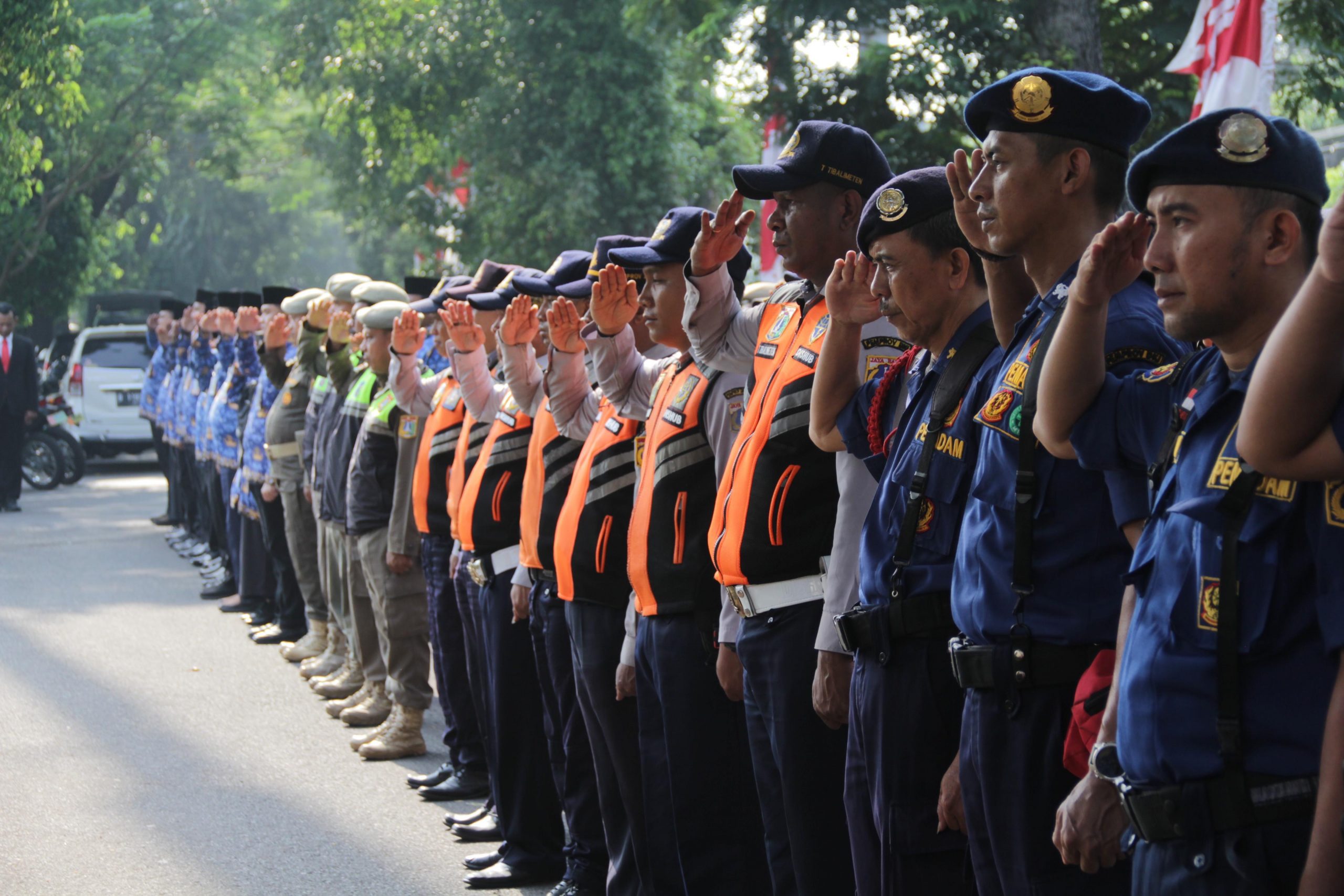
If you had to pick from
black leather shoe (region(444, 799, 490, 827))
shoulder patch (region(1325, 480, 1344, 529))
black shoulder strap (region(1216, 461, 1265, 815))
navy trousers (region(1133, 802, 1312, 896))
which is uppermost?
shoulder patch (region(1325, 480, 1344, 529))

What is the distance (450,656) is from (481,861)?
1.37 meters

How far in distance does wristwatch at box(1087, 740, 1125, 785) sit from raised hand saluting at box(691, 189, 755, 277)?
222 centimetres

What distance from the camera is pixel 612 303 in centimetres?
515

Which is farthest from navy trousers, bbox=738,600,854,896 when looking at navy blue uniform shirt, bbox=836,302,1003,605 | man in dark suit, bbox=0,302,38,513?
man in dark suit, bbox=0,302,38,513

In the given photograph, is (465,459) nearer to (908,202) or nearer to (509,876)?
(509,876)

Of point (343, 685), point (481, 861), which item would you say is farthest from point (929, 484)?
point (343, 685)

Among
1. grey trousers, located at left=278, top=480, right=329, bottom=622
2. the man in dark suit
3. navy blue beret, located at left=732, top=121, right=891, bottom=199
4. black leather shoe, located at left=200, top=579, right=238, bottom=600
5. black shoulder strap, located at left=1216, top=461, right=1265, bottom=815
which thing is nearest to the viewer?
black shoulder strap, located at left=1216, top=461, right=1265, bottom=815

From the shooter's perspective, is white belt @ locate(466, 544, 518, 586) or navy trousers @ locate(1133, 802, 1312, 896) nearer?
navy trousers @ locate(1133, 802, 1312, 896)

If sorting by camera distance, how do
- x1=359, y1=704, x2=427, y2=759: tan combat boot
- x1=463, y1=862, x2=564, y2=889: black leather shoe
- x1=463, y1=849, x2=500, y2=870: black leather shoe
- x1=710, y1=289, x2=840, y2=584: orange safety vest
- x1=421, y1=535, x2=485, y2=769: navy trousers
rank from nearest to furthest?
x1=710, y1=289, x2=840, y2=584: orange safety vest
x1=463, y1=862, x2=564, y2=889: black leather shoe
x1=463, y1=849, x2=500, y2=870: black leather shoe
x1=421, y1=535, x2=485, y2=769: navy trousers
x1=359, y1=704, x2=427, y2=759: tan combat boot

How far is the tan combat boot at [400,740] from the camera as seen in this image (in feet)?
25.6

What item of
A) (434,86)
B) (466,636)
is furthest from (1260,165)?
(434,86)

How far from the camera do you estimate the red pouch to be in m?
2.70

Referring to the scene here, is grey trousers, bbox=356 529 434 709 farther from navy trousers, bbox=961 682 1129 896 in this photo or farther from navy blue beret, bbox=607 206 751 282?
navy trousers, bbox=961 682 1129 896

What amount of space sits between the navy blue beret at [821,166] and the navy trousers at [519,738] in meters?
2.56
